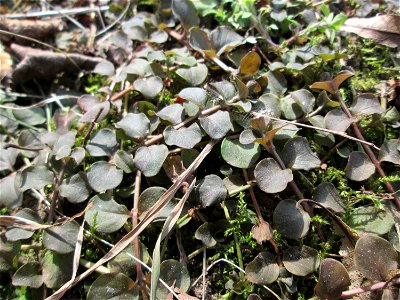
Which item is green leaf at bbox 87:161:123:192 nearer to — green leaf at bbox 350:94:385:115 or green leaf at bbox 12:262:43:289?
green leaf at bbox 12:262:43:289

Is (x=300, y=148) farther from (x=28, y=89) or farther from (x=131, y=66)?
(x=28, y=89)

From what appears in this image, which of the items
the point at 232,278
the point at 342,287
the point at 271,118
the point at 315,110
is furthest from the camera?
the point at 315,110

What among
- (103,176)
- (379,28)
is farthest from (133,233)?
(379,28)

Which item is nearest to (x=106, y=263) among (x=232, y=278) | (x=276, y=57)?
(x=232, y=278)

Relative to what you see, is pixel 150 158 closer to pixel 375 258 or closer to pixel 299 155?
pixel 299 155

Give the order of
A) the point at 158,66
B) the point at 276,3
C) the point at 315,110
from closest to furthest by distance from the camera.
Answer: the point at 315,110, the point at 158,66, the point at 276,3

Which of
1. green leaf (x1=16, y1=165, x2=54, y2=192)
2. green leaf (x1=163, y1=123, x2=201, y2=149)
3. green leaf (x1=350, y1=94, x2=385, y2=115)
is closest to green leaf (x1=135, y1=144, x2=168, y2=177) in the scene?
green leaf (x1=163, y1=123, x2=201, y2=149)
